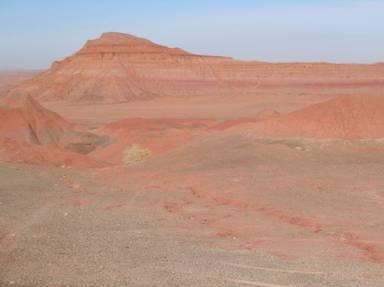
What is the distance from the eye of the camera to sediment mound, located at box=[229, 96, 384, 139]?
23203mm

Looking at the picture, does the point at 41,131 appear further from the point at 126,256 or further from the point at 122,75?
the point at 122,75

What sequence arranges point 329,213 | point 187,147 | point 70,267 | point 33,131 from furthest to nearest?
point 33,131
point 187,147
point 329,213
point 70,267

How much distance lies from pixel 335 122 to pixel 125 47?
2980 inches

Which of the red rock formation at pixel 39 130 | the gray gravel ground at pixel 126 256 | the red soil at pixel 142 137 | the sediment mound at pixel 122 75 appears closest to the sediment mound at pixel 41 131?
the red rock formation at pixel 39 130

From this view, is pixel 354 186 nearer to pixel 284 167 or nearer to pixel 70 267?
pixel 284 167

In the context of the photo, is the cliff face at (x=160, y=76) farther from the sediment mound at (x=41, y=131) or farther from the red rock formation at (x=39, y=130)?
the red rock formation at (x=39, y=130)

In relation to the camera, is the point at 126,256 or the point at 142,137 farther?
the point at 142,137

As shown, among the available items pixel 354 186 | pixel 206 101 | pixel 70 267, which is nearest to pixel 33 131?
pixel 354 186

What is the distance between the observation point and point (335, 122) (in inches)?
931

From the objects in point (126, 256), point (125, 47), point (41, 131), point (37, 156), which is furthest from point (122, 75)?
point (126, 256)

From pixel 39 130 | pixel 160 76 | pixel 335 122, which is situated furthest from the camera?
pixel 160 76

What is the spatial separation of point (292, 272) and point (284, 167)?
33.9ft

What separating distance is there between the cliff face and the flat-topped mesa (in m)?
0.13

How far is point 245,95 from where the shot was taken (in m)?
79.3
